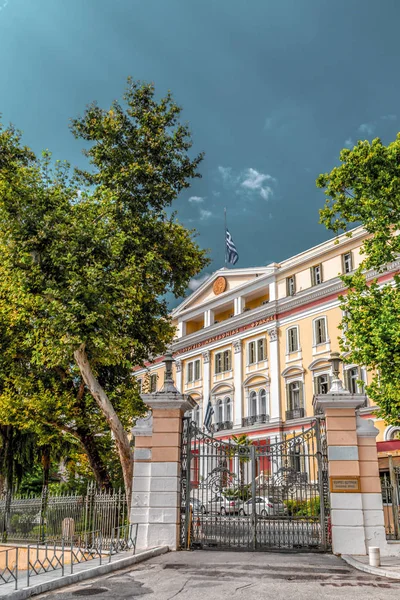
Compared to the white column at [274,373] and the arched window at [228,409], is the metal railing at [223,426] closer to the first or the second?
the arched window at [228,409]

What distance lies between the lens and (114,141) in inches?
757

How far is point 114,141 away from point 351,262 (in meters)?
Result: 18.5

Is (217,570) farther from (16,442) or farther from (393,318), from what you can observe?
(16,442)

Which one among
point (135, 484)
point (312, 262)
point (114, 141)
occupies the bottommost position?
point (135, 484)

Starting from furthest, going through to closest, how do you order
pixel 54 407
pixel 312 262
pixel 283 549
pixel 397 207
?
1. pixel 312 262
2. pixel 54 407
3. pixel 397 207
4. pixel 283 549

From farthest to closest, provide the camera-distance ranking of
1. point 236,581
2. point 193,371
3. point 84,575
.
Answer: point 193,371 → point 84,575 → point 236,581

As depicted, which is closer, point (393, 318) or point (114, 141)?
point (393, 318)

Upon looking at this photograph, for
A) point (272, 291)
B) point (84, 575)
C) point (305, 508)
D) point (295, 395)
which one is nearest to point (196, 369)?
point (272, 291)

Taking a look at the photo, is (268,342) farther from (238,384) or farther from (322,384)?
(322,384)

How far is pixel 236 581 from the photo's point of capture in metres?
8.27

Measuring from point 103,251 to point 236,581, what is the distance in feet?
34.8

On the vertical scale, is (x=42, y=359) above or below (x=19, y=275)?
below

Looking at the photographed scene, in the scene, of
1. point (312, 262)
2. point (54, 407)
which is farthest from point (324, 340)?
point (54, 407)

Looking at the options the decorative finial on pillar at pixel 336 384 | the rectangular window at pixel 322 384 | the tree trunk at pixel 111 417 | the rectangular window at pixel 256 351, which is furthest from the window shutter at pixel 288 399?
the decorative finial on pillar at pixel 336 384
